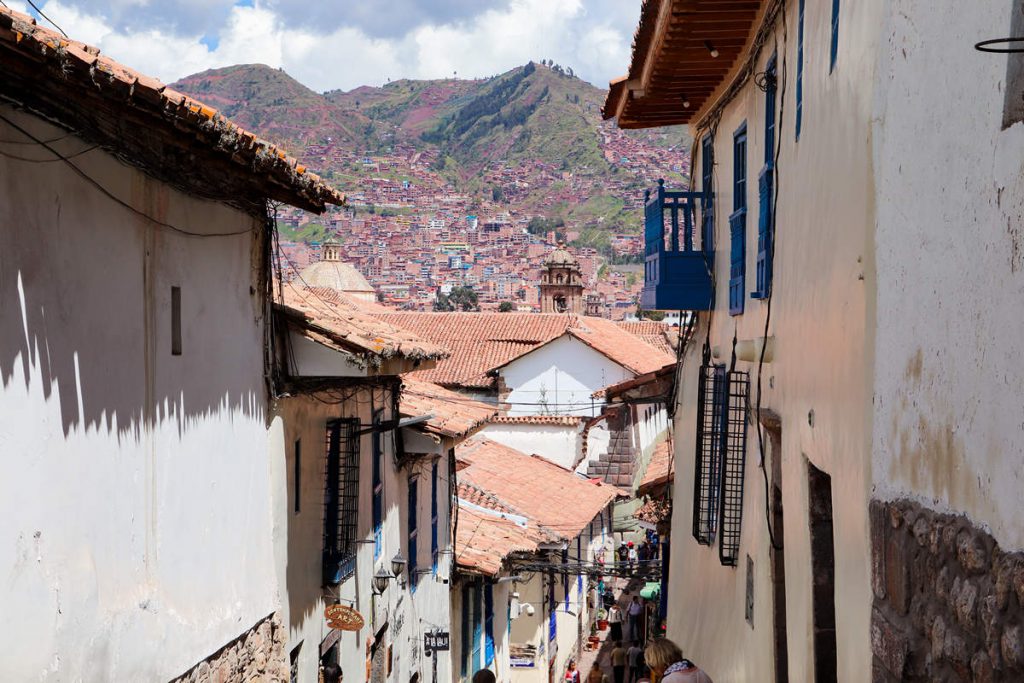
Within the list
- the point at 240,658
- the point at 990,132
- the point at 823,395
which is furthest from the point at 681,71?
the point at 990,132

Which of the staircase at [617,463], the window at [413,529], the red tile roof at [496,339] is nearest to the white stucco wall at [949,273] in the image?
the window at [413,529]

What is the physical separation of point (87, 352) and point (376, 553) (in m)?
7.85

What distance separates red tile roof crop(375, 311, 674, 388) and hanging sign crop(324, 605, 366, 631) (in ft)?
104

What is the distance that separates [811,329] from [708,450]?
469cm

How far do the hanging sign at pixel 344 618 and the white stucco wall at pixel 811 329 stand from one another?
313 cm

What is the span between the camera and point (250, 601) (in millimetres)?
8977

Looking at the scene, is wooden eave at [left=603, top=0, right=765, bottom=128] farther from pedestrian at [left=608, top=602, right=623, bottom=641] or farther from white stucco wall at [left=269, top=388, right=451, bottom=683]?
pedestrian at [left=608, top=602, right=623, bottom=641]

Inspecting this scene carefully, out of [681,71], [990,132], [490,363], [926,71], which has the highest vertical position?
[681,71]

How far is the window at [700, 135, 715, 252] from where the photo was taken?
12.2 meters

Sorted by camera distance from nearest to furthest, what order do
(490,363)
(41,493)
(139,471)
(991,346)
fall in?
(991,346) → (41,493) → (139,471) → (490,363)

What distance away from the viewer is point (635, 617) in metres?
29.4

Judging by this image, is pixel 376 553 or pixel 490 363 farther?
pixel 490 363

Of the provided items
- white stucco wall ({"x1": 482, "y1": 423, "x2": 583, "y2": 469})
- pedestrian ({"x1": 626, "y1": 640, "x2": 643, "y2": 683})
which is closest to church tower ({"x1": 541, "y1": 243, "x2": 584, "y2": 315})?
white stucco wall ({"x1": 482, "y1": 423, "x2": 583, "y2": 469})

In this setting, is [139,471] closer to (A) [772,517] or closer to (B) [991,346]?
(A) [772,517]
